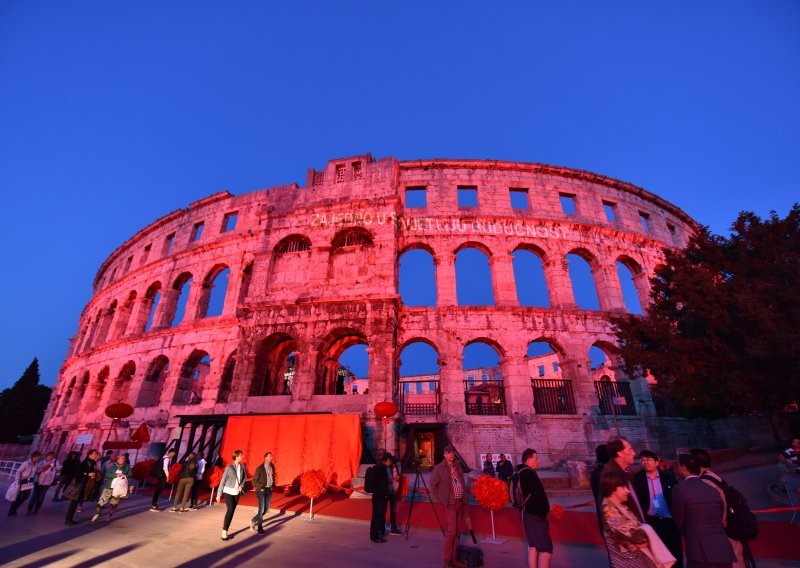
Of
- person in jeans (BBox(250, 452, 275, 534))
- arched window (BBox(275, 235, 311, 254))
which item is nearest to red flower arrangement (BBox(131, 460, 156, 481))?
person in jeans (BBox(250, 452, 275, 534))

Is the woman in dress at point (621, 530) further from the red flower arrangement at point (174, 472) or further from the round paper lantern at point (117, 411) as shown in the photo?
the round paper lantern at point (117, 411)

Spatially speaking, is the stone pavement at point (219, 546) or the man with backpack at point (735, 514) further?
the stone pavement at point (219, 546)

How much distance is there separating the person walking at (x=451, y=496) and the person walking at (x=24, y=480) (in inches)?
412

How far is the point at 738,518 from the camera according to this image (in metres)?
3.85

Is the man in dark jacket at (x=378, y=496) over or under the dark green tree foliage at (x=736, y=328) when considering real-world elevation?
under

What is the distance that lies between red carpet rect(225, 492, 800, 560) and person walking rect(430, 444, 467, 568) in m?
2.65

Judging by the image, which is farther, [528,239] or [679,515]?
[528,239]

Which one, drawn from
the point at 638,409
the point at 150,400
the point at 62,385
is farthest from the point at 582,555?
the point at 62,385

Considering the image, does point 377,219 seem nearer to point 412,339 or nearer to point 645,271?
point 412,339

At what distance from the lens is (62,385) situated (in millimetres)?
28344

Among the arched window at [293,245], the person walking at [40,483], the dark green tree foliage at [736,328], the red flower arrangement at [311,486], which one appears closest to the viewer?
the red flower arrangement at [311,486]

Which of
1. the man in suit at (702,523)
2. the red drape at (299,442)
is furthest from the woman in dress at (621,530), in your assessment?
the red drape at (299,442)

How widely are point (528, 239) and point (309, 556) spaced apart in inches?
730

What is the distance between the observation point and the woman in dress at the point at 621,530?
3.00 m
